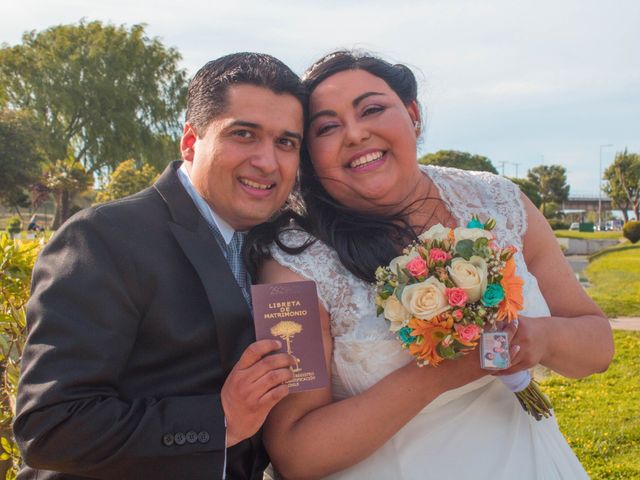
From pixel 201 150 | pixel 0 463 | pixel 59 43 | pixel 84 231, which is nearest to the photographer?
pixel 84 231

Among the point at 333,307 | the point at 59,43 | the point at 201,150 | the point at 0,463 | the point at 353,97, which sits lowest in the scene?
the point at 0,463

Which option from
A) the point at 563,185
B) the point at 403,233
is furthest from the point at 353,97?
the point at 563,185

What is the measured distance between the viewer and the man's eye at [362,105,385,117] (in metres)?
2.82

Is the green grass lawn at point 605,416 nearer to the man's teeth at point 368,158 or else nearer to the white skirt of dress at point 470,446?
the white skirt of dress at point 470,446

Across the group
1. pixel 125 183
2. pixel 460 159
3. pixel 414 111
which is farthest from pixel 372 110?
pixel 460 159

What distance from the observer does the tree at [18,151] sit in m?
32.0

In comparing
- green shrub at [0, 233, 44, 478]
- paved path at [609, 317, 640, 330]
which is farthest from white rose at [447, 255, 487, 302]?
paved path at [609, 317, 640, 330]

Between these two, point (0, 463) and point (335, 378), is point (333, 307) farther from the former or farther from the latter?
point (0, 463)

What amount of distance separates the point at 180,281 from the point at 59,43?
36.9 meters

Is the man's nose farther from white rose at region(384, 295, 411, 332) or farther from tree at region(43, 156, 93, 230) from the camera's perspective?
tree at region(43, 156, 93, 230)

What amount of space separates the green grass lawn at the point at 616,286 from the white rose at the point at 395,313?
9954mm

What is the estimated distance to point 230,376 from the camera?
2.15 metres

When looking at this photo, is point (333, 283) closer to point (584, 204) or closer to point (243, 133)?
A: point (243, 133)

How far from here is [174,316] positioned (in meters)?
2.26
